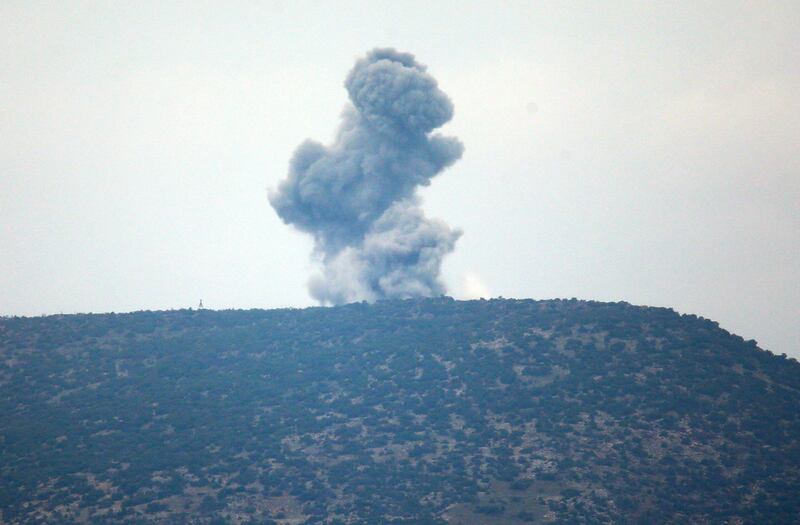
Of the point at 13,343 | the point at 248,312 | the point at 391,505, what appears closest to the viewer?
the point at 391,505

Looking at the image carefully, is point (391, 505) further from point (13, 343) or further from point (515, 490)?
point (13, 343)

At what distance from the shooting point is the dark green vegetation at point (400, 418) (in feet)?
195

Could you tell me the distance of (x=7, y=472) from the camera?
62.8 m

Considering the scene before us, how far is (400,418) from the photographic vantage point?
230 ft

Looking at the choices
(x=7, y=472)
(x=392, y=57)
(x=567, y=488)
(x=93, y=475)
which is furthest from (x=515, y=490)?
(x=392, y=57)

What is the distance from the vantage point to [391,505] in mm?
59500

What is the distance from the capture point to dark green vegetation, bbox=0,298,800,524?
59.6 meters

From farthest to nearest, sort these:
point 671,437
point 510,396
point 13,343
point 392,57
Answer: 1. point 392,57
2. point 13,343
3. point 510,396
4. point 671,437

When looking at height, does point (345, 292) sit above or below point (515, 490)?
above

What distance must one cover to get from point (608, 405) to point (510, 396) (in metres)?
7.40

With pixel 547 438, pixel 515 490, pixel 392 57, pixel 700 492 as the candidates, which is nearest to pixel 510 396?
pixel 547 438

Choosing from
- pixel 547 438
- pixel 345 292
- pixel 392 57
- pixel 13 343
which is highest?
pixel 392 57

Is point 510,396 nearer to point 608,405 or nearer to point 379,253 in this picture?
point 608,405

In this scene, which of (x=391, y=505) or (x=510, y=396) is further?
(x=510, y=396)
